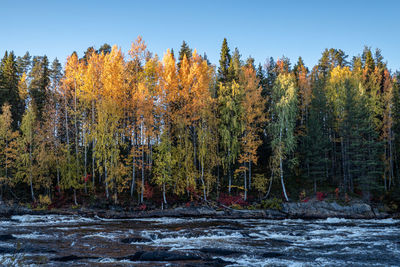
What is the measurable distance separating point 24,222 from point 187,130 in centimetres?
1640

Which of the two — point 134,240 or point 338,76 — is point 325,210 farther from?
point 338,76

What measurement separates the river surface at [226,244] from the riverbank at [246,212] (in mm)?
6167

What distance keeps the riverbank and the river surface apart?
20.2 ft

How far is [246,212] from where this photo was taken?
27.4 meters

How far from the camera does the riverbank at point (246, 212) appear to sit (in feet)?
87.1

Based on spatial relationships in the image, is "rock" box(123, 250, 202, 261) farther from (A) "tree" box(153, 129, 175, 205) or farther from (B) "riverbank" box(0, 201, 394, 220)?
(A) "tree" box(153, 129, 175, 205)

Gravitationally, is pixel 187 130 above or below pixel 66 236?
above

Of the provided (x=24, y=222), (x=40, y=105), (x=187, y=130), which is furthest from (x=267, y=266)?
(x=40, y=105)

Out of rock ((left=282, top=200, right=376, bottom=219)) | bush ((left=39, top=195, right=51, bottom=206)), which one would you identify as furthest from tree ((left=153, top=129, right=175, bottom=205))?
rock ((left=282, top=200, right=376, bottom=219))

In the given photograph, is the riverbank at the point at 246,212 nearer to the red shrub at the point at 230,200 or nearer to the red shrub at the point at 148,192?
the red shrub at the point at 230,200

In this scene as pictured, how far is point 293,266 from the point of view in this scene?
10625 millimetres

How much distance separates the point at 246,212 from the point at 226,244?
13.3 meters

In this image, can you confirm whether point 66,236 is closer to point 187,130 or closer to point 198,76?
point 187,130

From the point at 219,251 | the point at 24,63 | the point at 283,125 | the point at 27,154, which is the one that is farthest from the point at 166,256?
the point at 24,63
